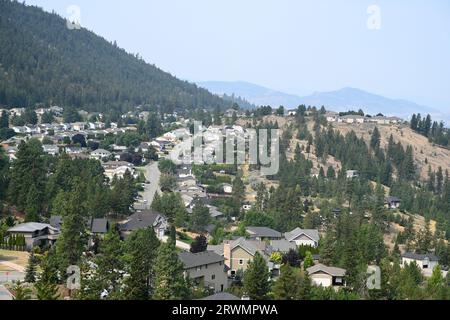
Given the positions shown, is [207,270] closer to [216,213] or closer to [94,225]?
[94,225]

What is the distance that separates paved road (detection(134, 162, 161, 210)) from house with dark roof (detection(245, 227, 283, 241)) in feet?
23.8

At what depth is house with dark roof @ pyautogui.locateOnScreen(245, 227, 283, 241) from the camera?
32469 millimetres

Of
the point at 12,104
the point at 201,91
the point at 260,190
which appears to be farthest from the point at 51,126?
the point at 201,91

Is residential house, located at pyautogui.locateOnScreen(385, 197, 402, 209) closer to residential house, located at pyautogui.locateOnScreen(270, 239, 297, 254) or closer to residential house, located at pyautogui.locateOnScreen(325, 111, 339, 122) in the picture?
residential house, located at pyautogui.locateOnScreen(270, 239, 297, 254)

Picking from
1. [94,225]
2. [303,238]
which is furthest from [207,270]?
[303,238]

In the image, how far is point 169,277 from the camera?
58.8 feet

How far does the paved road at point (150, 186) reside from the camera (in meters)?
38.1

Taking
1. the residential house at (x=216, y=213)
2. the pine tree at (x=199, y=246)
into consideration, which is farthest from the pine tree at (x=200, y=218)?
the pine tree at (x=199, y=246)

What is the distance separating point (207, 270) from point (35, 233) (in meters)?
7.99

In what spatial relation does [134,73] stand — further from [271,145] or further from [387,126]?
[271,145]

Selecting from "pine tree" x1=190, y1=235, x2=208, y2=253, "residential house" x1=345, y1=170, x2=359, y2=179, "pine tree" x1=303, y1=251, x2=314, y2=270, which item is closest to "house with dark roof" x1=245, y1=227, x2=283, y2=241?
"pine tree" x1=190, y1=235, x2=208, y2=253

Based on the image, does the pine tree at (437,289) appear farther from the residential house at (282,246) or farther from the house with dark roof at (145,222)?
the house with dark roof at (145,222)

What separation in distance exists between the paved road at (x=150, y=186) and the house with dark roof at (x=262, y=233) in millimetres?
7266

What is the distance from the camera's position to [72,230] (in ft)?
69.9
